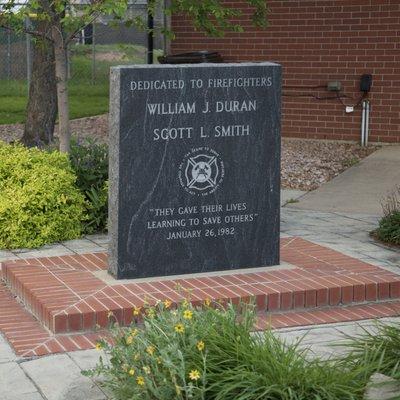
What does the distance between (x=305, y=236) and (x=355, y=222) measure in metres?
1.09

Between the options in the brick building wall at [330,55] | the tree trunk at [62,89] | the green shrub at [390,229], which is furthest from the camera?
the brick building wall at [330,55]

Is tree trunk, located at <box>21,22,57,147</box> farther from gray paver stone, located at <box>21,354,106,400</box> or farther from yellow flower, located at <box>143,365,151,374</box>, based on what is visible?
yellow flower, located at <box>143,365,151,374</box>

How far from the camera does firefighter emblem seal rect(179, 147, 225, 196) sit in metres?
7.32

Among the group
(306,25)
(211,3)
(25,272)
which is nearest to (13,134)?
(306,25)

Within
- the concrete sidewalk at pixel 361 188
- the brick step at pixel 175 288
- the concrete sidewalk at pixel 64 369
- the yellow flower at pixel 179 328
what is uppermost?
the yellow flower at pixel 179 328

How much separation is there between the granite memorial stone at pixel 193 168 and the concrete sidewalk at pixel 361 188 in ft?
11.6

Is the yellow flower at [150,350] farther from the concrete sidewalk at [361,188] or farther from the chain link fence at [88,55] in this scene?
the chain link fence at [88,55]

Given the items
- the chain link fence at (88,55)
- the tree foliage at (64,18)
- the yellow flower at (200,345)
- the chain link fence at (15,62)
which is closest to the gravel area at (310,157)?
the tree foliage at (64,18)

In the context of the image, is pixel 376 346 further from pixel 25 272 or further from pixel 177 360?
pixel 25 272

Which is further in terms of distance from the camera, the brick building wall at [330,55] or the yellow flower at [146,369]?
the brick building wall at [330,55]

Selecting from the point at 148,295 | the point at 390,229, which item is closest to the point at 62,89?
the point at 390,229

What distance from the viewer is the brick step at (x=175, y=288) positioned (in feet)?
21.3

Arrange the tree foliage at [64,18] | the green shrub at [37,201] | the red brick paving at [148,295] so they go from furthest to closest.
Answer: the tree foliage at [64,18] → the green shrub at [37,201] → the red brick paving at [148,295]

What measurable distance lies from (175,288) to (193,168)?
1.03 metres
